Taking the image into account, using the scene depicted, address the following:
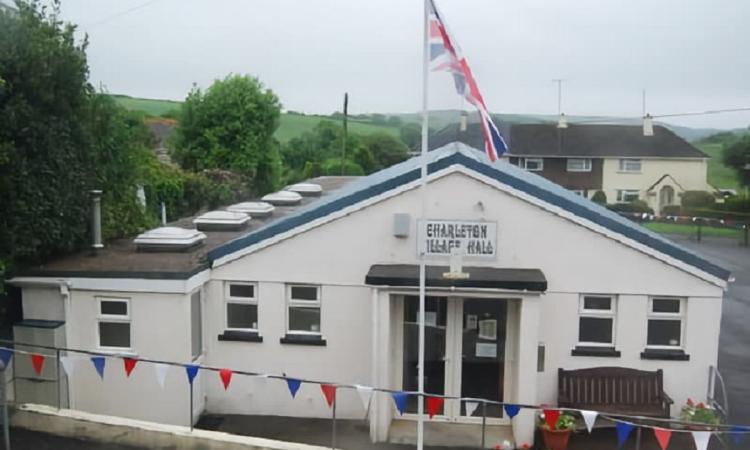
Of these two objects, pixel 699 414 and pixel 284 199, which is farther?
pixel 284 199

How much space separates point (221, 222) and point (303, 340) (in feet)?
16.4

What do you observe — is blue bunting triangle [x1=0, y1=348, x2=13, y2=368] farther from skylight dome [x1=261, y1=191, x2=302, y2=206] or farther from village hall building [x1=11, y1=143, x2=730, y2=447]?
skylight dome [x1=261, y1=191, x2=302, y2=206]

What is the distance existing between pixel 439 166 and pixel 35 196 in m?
6.57

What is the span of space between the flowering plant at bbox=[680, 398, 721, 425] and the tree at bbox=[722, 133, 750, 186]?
2055 inches

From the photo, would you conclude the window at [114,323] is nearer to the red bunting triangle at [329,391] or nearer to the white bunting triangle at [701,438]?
the red bunting triangle at [329,391]

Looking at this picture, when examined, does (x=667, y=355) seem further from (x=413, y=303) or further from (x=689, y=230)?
(x=689, y=230)

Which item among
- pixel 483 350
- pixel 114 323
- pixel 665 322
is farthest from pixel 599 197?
pixel 114 323

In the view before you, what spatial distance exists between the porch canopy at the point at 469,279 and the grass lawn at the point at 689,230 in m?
33.7

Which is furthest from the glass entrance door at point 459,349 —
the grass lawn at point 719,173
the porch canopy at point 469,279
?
the grass lawn at point 719,173

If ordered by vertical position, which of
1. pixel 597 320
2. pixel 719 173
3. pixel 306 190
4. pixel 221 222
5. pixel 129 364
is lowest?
pixel 129 364

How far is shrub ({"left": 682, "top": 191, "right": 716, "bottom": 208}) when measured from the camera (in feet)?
173

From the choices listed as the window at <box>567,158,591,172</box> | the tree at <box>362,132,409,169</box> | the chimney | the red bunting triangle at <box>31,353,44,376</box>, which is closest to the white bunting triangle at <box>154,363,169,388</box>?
the red bunting triangle at <box>31,353,44,376</box>

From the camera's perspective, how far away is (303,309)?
13820 millimetres

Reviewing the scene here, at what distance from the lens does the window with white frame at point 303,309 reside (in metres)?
13.8
